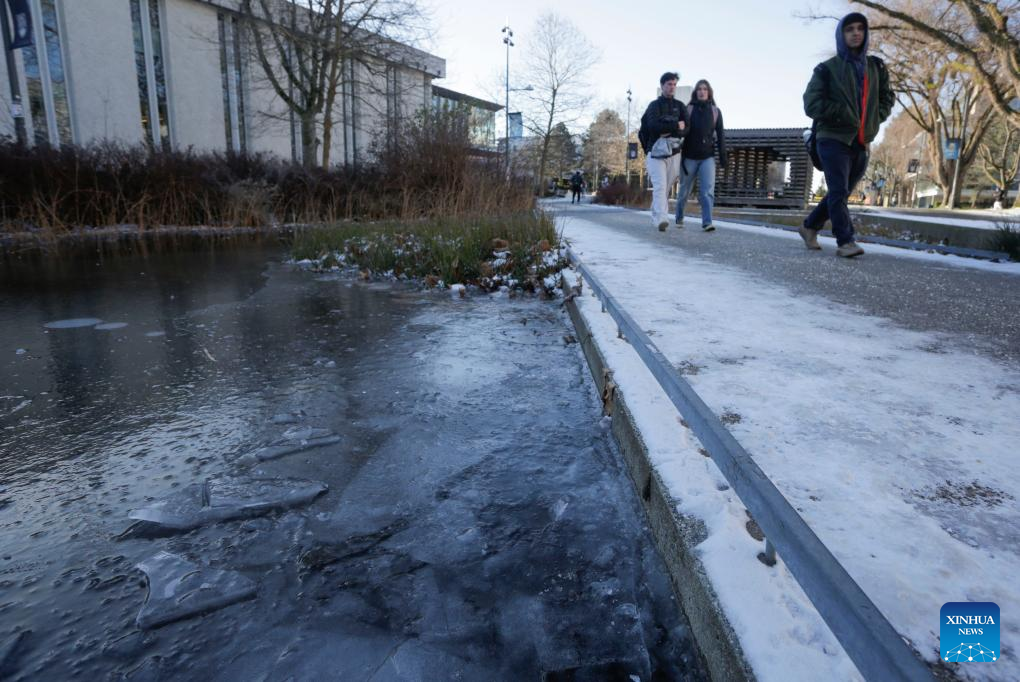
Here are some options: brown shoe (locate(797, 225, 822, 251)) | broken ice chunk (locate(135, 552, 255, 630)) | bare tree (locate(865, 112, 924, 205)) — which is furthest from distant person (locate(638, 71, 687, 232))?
bare tree (locate(865, 112, 924, 205))

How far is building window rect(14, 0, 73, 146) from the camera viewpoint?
2183cm

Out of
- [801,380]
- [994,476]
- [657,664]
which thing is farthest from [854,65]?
[657,664]

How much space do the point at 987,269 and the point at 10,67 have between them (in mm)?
17149

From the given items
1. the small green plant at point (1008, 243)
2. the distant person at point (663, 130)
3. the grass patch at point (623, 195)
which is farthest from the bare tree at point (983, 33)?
the small green plant at point (1008, 243)

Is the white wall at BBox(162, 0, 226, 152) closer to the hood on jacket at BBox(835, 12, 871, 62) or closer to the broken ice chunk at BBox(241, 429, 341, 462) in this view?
the hood on jacket at BBox(835, 12, 871, 62)

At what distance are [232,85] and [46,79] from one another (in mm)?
7822

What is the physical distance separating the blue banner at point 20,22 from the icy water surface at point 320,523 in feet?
42.4

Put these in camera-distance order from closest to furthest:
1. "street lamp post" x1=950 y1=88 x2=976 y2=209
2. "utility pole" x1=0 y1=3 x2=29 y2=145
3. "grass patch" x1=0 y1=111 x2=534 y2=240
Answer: "grass patch" x1=0 y1=111 x2=534 y2=240 → "utility pole" x1=0 y1=3 x2=29 y2=145 → "street lamp post" x1=950 y1=88 x2=976 y2=209

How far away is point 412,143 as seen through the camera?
12.1 m

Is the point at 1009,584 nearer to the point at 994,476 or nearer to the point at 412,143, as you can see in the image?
the point at 994,476

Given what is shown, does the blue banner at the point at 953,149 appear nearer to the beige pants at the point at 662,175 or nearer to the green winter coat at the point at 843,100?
the beige pants at the point at 662,175

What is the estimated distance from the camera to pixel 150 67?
84.5ft

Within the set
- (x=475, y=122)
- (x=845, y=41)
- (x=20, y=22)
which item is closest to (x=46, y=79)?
(x=20, y=22)

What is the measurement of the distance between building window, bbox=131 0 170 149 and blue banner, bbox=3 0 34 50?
12.9 m
